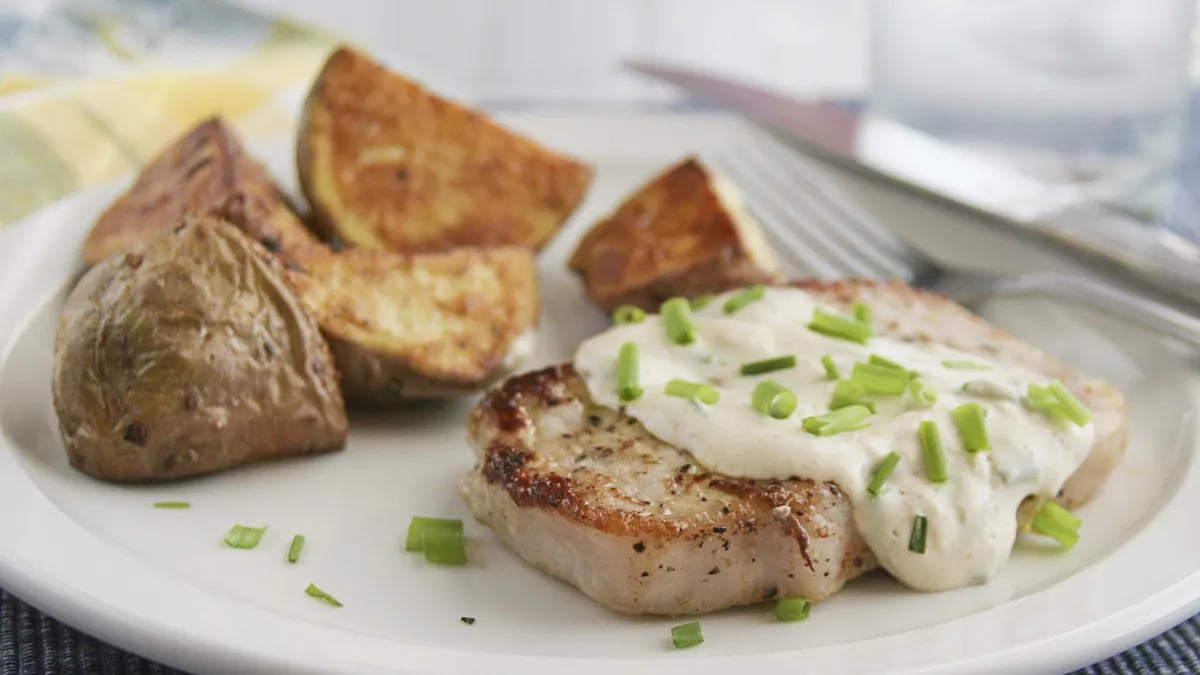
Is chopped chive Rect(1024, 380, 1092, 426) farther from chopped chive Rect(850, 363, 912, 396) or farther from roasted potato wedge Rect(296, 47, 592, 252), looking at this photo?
roasted potato wedge Rect(296, 47, 592, 252)

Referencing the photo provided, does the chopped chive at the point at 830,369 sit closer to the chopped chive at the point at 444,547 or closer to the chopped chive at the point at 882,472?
the chopped chive at the point at 882,472

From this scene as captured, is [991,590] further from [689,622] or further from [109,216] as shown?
[109,216]

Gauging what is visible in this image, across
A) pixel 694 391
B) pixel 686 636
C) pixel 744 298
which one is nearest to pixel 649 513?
pixel 686 636

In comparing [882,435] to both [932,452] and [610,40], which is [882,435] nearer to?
[932,452]

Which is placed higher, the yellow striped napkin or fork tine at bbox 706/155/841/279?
the yellow striped napkin

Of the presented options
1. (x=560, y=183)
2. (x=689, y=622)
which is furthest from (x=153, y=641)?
(x=560, y=183)

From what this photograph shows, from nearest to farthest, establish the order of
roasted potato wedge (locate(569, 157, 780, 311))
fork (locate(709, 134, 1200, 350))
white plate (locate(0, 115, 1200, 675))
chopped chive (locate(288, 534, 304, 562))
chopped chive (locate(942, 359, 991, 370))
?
white plate (locate(0, 115, 1200, 675)) < chopped chive (locate(288, 534, 304, 562)) < chopped chive (locate(942, 359, 991, 370)) < fork (locate(709, 134, 1200, 350)) < roasted potato wedge (locate(569, 157, 780, 311))

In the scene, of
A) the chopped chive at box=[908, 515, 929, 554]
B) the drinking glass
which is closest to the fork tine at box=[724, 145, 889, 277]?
the drinking glass
